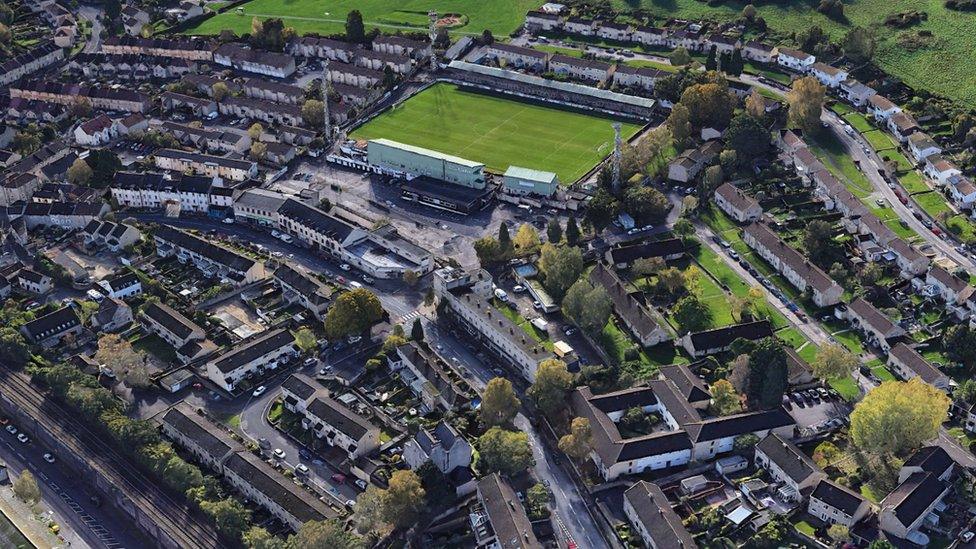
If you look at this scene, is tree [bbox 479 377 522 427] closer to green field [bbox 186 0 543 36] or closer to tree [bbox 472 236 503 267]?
tree [bbox 472 236 503 267]

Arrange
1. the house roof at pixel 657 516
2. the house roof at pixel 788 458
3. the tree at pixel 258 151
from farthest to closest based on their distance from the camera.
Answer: the tree at pixel 258 151
the house roof at pixel 788 458
the house roof at pixel 657 516

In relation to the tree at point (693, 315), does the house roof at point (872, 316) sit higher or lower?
higher

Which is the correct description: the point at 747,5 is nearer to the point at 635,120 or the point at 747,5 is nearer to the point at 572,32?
the point at 572,32

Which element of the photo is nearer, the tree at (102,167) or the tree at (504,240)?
the tree at (504,240)

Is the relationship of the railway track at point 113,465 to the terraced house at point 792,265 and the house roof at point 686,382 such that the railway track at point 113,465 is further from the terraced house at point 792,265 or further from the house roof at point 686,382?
the terraced house at point 792,265

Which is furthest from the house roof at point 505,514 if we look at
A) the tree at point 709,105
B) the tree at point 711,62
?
the tree at point 711,62

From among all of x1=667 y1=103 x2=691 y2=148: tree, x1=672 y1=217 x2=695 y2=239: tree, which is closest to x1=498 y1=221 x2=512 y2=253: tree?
x1=672 y1=217 x2=695 y2=239: tree

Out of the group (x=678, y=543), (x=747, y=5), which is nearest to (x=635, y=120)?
(x=747, y=5)
